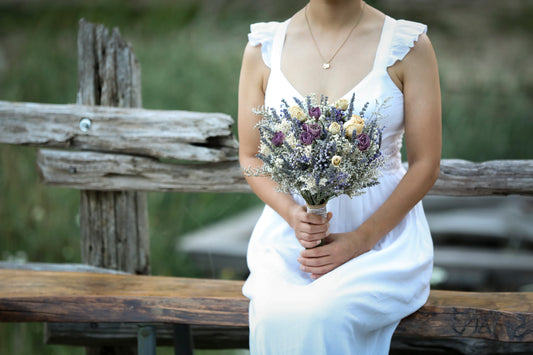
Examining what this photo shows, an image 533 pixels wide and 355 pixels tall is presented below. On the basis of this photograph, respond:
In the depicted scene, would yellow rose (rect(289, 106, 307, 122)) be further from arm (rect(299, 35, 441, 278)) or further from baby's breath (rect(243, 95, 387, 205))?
arm (rect(299, 35, 441, 278))

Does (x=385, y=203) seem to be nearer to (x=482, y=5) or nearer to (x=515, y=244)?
(x=515, y=244)

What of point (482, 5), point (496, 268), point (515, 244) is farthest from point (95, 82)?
point (482, 5)

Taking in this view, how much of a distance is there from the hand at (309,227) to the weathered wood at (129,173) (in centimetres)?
99

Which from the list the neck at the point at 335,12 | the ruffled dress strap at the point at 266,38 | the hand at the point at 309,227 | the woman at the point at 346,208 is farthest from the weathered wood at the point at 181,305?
the neck at the point at 335,12

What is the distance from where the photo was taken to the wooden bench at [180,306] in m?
2.12

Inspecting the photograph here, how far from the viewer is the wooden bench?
6.97ft

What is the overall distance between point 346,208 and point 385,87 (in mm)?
454

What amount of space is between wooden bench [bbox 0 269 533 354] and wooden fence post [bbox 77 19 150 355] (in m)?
0.45

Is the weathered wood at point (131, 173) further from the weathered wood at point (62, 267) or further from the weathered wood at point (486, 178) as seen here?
the weathered wood at point (486, 178)

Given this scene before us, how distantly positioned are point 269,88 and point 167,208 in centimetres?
288

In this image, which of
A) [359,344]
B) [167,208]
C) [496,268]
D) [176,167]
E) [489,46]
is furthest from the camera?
[489,46]

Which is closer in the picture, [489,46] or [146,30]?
[489,46]

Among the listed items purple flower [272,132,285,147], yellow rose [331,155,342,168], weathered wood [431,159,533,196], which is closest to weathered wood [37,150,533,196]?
weathered wood [431,159,533,196]

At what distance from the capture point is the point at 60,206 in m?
4.77
